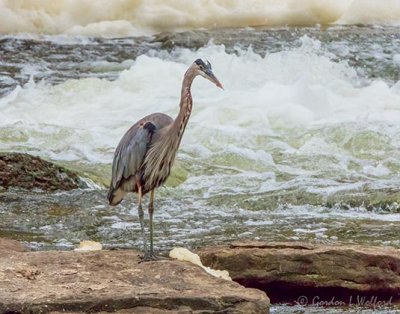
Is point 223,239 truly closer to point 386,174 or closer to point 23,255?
point 23,255

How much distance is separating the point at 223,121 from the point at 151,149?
16.4 ft

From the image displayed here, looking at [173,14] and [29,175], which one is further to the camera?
[173,14]

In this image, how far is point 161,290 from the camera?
3.81m

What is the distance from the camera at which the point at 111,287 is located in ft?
12.6

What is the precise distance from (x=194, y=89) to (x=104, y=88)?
1007mm

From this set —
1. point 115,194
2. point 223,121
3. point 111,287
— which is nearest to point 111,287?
point 111,287

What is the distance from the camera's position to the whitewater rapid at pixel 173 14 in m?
15.3

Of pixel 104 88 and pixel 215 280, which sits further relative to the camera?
pixel 104 88

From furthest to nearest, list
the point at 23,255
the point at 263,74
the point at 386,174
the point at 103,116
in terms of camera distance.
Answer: the point at 263,74
the point at 103,116
the point at 386,174
the point at 23,255

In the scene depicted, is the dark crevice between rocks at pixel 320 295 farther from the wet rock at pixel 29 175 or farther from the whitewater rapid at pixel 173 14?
the whitewater rapid at pixel 173 14

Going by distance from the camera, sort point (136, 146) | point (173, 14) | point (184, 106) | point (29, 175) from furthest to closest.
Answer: point (173, 14)
point (29, 175)
point (136, 146)
point (184, 106)

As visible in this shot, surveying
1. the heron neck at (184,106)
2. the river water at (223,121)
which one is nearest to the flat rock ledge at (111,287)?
the heron neck at (184,106)

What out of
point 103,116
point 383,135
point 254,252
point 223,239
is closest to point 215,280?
point 254,252
